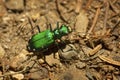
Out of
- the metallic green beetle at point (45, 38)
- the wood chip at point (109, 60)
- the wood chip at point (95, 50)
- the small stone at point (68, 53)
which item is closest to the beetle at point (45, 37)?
the metallic green beetle at point (45, 38)

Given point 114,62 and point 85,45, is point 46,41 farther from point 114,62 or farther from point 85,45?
point 114,62

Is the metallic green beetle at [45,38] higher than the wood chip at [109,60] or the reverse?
higher

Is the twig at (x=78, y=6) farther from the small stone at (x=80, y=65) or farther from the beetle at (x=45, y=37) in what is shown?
the small stone at (x=80, y=65)

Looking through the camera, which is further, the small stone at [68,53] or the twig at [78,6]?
the twig at [78,6]

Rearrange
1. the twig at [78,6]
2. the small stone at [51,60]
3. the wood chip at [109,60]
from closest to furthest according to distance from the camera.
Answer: the wood chip at [109,60] → the small stone at [51,60] → the twig at [78,6]

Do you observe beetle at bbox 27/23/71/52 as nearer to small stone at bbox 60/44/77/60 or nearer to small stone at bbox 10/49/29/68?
small stone at bbox 10/49/29/68

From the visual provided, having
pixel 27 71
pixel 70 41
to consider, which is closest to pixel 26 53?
pixel 27 71

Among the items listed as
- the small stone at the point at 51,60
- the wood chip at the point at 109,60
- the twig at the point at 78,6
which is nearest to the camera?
the wood chip at the point at 109,60

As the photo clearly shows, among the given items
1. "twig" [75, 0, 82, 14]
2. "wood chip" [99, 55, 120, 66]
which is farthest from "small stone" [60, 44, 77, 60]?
"twig" [75, 0, 82, 14]
